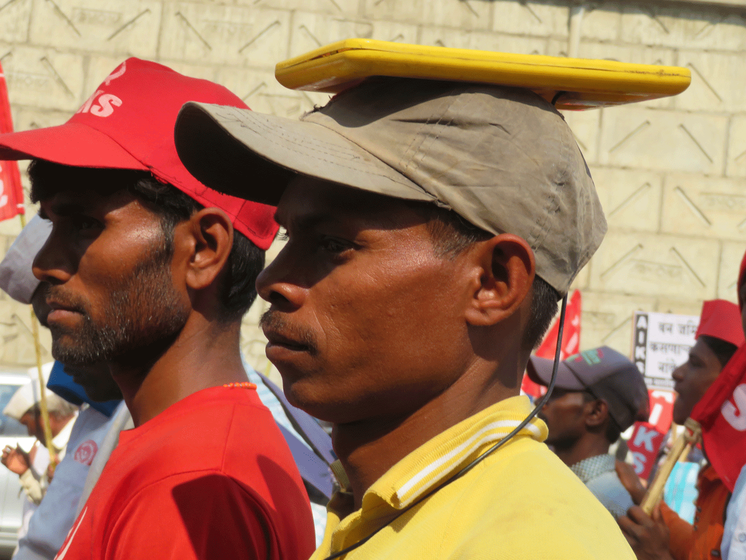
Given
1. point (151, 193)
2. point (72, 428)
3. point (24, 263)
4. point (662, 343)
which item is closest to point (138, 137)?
point (151, 193)

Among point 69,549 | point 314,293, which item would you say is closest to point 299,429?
point 69,549

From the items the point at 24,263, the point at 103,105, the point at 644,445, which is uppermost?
the point at 103,105

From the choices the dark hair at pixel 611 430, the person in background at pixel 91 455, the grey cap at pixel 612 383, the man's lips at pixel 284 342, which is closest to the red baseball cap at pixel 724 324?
the grey cap at pixel 612 383

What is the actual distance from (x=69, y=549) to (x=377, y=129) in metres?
1.03

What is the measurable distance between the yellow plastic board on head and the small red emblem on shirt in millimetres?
2004

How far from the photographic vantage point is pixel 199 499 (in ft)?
4.92

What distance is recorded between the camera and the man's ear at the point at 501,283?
1.25m

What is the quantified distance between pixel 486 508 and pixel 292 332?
1.44 ft

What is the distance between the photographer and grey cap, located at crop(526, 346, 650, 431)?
4328 millimetres

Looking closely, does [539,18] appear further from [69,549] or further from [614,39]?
[69,549]

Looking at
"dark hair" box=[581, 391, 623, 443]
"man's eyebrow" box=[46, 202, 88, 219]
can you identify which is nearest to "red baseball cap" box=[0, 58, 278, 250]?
"man's eyebrow" box=[46, 202, 88, 219]

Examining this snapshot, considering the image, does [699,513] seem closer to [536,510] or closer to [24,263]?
[536,510]

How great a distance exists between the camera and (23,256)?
12.6ft

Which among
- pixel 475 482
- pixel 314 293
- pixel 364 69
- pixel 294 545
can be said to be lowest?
pixel 294 545
